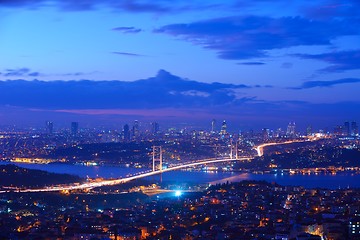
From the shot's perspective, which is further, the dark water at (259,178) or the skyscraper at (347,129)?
the skyscraper at (347,129)

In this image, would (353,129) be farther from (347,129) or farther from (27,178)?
(27,178)

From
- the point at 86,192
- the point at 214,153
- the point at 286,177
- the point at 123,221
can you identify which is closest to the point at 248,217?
the point at 123,221

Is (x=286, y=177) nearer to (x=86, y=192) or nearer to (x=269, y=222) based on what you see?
(x=86, y=192)

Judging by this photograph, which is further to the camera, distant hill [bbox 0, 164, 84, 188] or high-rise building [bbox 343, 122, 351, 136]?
high-rise building [bbox 343, 122, 351, 136]

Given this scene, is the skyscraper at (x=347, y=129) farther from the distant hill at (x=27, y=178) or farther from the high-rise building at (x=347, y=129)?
the distant hill at (x=27, y=178)

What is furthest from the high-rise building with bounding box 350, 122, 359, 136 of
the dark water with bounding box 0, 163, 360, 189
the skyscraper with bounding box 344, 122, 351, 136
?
the dark water with bounding box 0, 163, 360, 189

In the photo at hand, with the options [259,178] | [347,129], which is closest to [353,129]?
[347,129]

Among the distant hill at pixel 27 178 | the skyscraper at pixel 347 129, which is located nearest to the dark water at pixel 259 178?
the distant hill at pixel 27 178

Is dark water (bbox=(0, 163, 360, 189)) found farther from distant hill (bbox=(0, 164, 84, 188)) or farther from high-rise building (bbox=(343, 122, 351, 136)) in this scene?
high-rise building (bbox=(343, 122, 351, 136))
